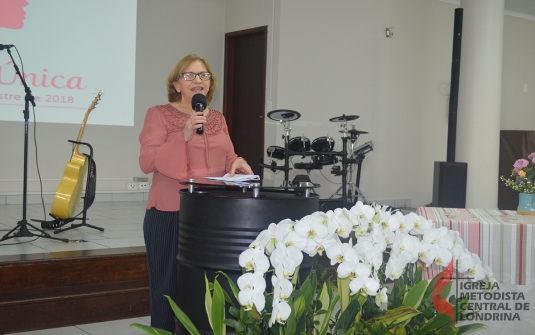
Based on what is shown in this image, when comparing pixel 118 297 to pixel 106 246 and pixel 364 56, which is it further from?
pixel 364 56

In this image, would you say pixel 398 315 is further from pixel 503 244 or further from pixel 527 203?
pixel 527 203

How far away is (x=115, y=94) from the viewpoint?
5801 mm

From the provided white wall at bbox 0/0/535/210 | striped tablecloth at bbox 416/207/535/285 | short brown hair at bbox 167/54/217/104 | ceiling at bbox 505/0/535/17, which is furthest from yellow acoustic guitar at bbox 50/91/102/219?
ceiling at bbox 505/0/535/17

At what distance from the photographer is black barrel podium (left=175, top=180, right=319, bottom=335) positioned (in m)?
1.58

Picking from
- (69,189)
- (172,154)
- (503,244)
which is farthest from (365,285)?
(69,189)

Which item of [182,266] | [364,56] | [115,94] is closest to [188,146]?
[182,266]

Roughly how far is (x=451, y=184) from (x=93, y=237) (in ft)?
13.0

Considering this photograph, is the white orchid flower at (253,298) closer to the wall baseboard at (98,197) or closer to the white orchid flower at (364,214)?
the white orchid flower at (364,214)

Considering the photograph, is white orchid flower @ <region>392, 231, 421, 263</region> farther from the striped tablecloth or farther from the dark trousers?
the striped tablecloth

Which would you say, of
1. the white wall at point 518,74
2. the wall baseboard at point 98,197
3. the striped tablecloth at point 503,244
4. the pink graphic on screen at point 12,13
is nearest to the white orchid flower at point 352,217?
the striped tablecloth at point 503,244

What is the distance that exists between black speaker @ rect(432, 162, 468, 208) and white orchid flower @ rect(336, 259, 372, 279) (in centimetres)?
607

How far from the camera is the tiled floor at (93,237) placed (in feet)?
10.5

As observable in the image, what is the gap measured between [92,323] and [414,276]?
8.85ft

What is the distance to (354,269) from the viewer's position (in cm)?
86
